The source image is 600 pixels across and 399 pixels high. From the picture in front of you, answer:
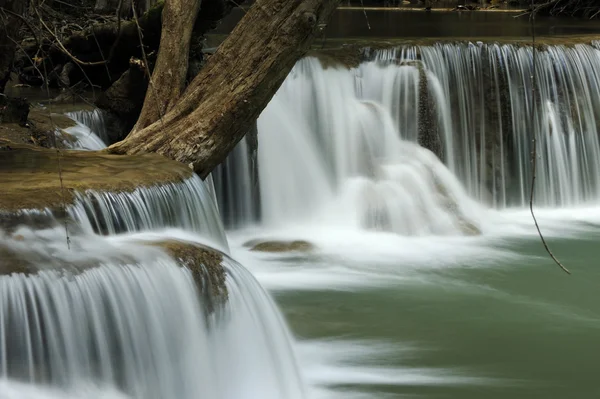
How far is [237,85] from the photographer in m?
7.10

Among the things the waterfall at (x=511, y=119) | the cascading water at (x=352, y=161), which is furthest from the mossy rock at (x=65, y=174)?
the waterfall at (x=511, y=119)

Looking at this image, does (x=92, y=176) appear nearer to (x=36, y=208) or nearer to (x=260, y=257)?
(x=36, y=208)

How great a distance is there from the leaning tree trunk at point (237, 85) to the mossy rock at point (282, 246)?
6.16ft

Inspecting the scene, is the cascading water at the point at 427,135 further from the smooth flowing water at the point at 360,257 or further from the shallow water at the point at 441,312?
the shallow water at the point at 441,312

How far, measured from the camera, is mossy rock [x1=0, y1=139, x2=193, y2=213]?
526 centimetres

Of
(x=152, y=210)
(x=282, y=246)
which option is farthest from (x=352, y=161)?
(x=152, y=210)

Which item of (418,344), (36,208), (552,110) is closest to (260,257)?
(418,344)

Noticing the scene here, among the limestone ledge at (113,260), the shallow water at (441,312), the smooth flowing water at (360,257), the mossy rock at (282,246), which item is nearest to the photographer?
the limestone ledge at (113,260)

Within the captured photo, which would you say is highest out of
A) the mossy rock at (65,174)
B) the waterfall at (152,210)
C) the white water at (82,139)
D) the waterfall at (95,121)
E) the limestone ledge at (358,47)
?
A: the limestone ledge at (358,47)

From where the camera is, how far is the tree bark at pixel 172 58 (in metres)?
7.73

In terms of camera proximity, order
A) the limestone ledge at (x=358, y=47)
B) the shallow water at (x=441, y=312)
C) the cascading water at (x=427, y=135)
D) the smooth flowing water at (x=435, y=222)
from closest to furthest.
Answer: the shallow water at (x=441, y=312)
the smooth flowing water at (x=435, y=222)
the cascading water at (x=427, y=135)
the limestone ledge at (x=358, y=47)

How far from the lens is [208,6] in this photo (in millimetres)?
9047

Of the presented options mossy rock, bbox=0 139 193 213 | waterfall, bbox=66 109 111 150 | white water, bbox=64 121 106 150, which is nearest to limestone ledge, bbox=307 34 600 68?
waterfall, bbox=66 109 111 150

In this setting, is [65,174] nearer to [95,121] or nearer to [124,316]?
[124,316]
